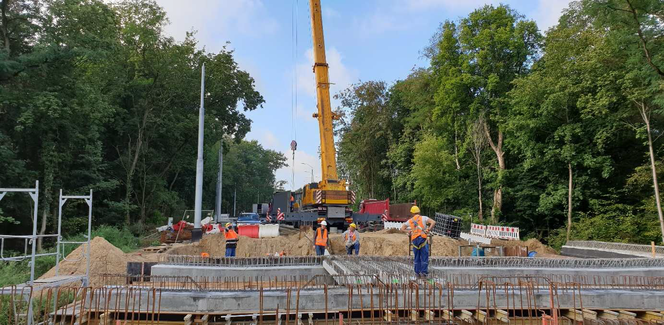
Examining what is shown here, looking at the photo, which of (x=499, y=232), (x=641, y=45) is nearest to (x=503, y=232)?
(x=499, y=232)

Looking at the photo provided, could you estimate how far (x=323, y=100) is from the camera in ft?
76.8

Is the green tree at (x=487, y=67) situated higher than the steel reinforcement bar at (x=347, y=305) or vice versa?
the green tree at (x=487, y=67)

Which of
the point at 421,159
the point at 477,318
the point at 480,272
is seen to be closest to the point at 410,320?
the point at 477,318

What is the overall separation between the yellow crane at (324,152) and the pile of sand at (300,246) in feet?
7.98

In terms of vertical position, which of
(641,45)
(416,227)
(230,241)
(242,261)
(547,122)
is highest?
(641,45)

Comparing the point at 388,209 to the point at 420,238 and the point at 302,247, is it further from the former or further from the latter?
the point at 420,238

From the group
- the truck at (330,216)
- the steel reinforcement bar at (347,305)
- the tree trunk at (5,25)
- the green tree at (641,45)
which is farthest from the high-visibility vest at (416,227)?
the tree trunk at (5,25)

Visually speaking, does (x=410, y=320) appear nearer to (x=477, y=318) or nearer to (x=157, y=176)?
(x=477, y=318)

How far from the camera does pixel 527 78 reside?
25875 mm

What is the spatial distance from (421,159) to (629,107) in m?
14.2

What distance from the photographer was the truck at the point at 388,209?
30.9 meters

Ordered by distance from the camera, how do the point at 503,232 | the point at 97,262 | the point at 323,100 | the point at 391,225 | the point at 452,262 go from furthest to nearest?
1. the point at 391,225
2. the point at 503,232
3. the point at 323,100
4. the point at 97,262
5. the point at 452,262

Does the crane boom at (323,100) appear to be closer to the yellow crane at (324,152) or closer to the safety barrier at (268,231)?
the yellow crane at (324,152)

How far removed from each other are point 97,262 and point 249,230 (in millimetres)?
8687
